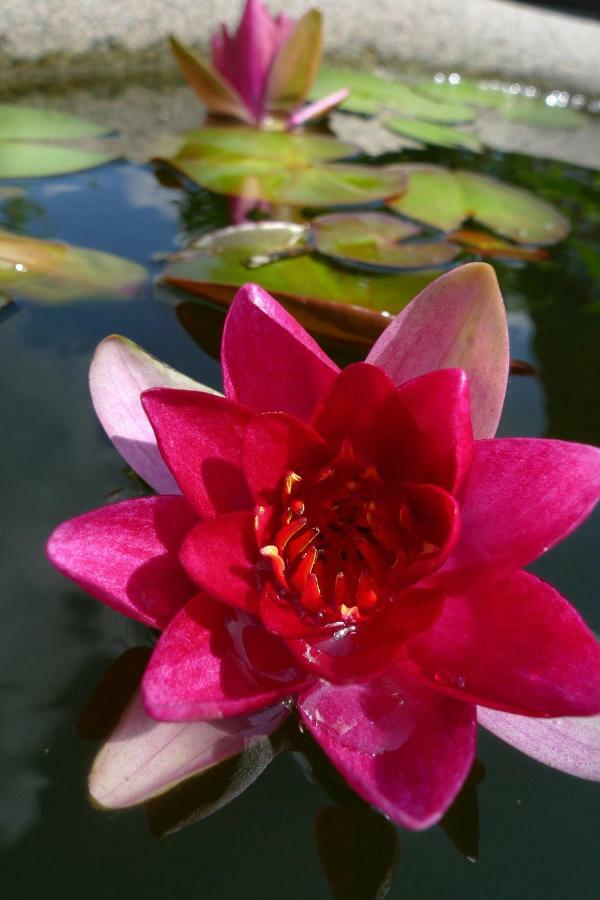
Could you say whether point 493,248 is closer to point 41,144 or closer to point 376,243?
point 376,243

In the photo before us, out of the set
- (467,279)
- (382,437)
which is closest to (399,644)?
(382,437)

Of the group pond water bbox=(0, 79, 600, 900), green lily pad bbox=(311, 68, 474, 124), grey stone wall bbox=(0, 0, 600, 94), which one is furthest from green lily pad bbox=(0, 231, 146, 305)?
grey stone wall bbox=(0, 0, 600, 94)

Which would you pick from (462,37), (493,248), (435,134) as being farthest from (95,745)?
(462,37)

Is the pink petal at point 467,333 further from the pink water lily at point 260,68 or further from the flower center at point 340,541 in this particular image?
the pink water lily at point 260,68

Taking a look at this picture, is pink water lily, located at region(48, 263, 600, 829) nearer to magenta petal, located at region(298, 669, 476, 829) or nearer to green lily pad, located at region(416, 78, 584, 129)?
magenta petal, located at region(298, 669, 476, 829)

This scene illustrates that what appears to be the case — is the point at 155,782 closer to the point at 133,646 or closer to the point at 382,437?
the point at 133,646

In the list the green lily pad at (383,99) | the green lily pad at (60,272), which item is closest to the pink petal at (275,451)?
the green lily pad at (60,272)
